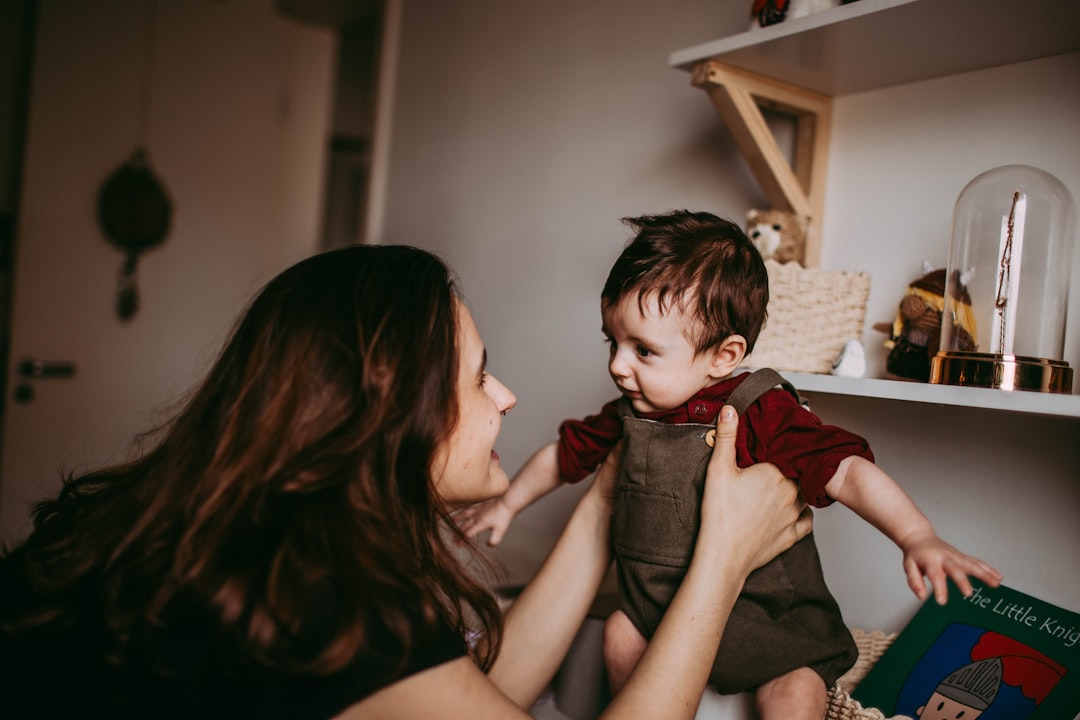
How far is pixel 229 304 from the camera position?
3.00 meters

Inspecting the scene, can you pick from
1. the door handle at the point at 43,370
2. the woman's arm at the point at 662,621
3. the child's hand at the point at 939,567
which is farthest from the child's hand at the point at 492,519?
the door handle at the point at 43,370

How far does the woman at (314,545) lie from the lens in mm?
720

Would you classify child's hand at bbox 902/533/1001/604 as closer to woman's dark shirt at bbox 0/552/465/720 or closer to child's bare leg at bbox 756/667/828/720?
child's bare leg at bbox 756/667/828/720

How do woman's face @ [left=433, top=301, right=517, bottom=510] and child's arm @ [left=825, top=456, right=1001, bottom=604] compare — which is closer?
child's arm @ [left=825, top=456, right=1001, bottom=604]

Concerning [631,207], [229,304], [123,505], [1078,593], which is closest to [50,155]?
[229,304]

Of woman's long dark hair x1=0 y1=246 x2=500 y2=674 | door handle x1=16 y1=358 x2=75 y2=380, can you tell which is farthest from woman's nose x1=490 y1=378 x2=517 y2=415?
door handle x1=16 y1=358 x2=75 y2=380

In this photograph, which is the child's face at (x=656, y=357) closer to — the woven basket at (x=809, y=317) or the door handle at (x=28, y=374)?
the woven basket at (x=809, y=317)

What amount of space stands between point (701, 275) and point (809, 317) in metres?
0.19

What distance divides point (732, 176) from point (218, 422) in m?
1.00

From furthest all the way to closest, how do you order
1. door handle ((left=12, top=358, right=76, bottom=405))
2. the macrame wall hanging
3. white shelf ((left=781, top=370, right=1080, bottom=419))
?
the macrame wall hanging < door handle ((left=12, top=358, right=76, bottom=405)) < white shelf ((left=781, top=370, right=1080, bottom=419))

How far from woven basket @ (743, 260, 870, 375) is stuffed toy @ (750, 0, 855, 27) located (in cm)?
32

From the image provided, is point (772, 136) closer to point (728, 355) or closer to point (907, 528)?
point (728, 355)

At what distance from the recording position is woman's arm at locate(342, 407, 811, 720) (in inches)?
29.8

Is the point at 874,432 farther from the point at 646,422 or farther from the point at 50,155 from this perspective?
the point at 50,155
